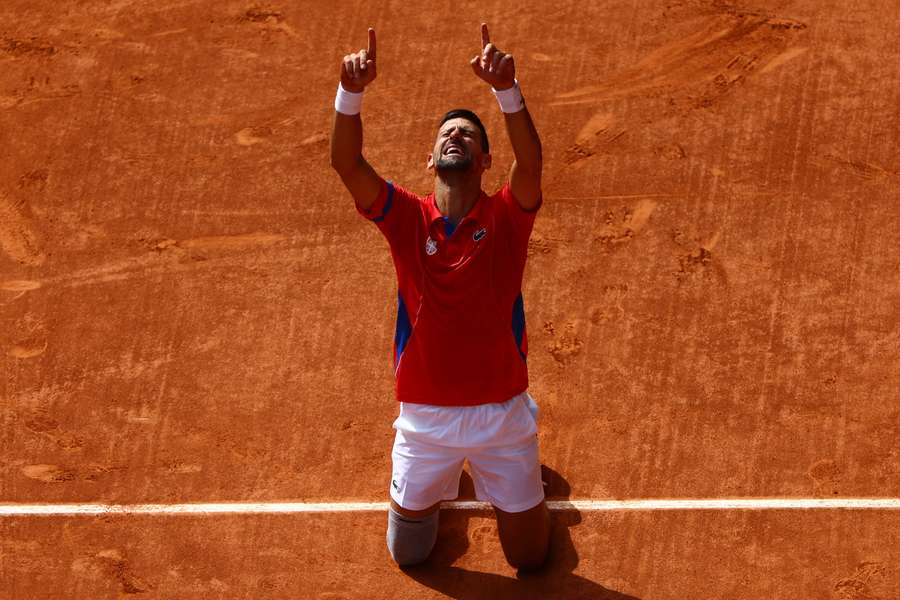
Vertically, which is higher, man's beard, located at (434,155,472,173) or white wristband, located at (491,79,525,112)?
white wristband, located at (491,79,525,112)

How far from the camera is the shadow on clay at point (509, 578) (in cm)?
880

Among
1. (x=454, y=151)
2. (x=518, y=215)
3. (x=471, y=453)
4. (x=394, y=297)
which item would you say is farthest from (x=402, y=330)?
(x=394, y=297)

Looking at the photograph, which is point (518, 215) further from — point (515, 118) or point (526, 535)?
point (526, 535)

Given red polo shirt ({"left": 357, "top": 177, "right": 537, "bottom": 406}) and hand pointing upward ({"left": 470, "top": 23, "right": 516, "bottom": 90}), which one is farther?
red polo shirt ({"left": 357, "top": 177, "right": 537, "bottom": 406})

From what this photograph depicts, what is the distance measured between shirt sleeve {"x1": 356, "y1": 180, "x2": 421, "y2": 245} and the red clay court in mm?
1978

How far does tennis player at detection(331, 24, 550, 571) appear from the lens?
7.96 meters

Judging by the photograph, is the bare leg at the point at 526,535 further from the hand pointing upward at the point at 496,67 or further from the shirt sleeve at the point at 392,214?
the hand pointing upward at the point at 496,67

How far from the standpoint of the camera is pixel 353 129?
7.97 m

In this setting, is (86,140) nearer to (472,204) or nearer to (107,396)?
(107,396)

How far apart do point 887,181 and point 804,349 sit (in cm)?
159

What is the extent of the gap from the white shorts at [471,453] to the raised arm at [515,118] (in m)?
1.23

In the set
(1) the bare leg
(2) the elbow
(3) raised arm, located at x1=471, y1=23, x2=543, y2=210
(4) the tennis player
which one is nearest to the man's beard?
(4) the tennis player

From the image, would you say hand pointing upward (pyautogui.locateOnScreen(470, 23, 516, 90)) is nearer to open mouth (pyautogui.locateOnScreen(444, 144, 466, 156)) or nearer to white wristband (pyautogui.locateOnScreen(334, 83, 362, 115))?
open mouth (pyautogui.locateOnScreen(444, 144, 466, 156))

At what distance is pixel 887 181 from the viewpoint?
1054 centimetres
